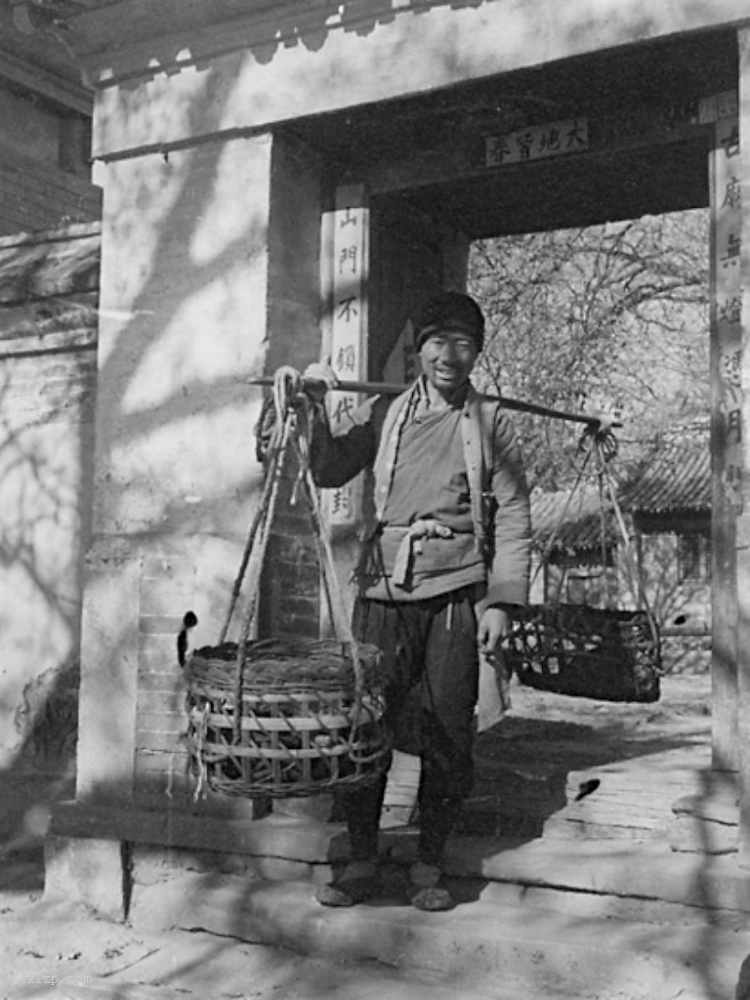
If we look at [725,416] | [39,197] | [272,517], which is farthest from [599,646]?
[39,197]

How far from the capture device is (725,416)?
4.50 metres

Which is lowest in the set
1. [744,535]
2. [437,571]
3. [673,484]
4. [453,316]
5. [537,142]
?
[437,571]

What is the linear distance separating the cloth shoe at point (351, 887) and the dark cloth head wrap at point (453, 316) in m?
1.84

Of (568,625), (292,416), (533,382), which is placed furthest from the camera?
(533,382)

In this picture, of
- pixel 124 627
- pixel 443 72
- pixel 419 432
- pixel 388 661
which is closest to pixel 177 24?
pixel 443 72

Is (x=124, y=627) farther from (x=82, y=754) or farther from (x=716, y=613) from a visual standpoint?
(x=716, y=613)

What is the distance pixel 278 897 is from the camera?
A: 433cm

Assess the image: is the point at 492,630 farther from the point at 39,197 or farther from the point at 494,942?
the point at 39,197

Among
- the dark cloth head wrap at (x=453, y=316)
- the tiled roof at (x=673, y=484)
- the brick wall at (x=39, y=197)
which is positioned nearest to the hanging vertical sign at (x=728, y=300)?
the dark cloth head wrap at (x=453, y=316)

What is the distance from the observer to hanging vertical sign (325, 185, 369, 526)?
204 inches

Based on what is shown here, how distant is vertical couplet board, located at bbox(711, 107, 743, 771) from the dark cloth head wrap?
0.95 metres

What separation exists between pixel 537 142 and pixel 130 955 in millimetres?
3518

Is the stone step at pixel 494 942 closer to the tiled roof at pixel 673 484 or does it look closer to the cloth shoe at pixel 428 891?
the cloth shoe at pixel 428 891

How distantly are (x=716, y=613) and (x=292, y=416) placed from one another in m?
1.76
